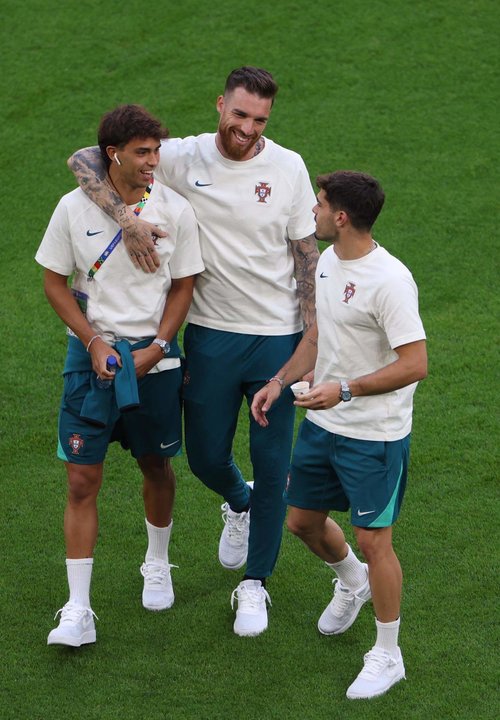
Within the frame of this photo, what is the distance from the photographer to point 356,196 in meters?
4.23

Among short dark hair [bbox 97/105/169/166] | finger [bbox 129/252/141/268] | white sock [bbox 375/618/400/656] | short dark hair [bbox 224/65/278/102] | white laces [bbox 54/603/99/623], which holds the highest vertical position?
short dark hair [bbox 224/65/278/102]

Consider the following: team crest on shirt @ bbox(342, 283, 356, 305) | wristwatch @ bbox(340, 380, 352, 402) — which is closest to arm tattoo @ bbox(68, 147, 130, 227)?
team crest on shirt @ bbox(342, 283, 356, 305)

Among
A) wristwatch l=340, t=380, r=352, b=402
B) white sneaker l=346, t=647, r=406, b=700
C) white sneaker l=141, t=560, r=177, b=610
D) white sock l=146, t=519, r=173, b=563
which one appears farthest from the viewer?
white sock l=146, t=519, r=173, b=563

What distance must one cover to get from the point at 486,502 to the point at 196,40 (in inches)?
239

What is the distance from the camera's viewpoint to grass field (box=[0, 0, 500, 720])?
455 centimetres

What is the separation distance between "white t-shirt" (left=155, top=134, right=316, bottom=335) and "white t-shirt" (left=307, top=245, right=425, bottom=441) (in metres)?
0.40

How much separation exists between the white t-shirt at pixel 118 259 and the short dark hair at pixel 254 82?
1.58ft

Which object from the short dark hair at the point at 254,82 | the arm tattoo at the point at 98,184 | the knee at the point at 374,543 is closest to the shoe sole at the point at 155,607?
the knee at the point at 374,543

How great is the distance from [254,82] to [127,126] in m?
0.51

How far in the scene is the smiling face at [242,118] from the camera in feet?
15.0

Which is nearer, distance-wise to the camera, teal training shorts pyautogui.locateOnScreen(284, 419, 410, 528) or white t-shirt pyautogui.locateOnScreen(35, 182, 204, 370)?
teal training shorts pyautogui.locateOnScreen(284, 419, 410, 528)

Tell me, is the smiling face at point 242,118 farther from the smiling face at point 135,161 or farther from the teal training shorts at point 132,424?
the teal training shorts at point 132,424

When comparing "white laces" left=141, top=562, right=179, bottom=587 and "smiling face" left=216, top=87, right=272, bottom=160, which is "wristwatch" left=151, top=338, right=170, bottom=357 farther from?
"white laces" left=141, top=562, right=179, bottom=587

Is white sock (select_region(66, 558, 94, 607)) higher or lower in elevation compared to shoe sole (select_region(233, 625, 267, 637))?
higher
